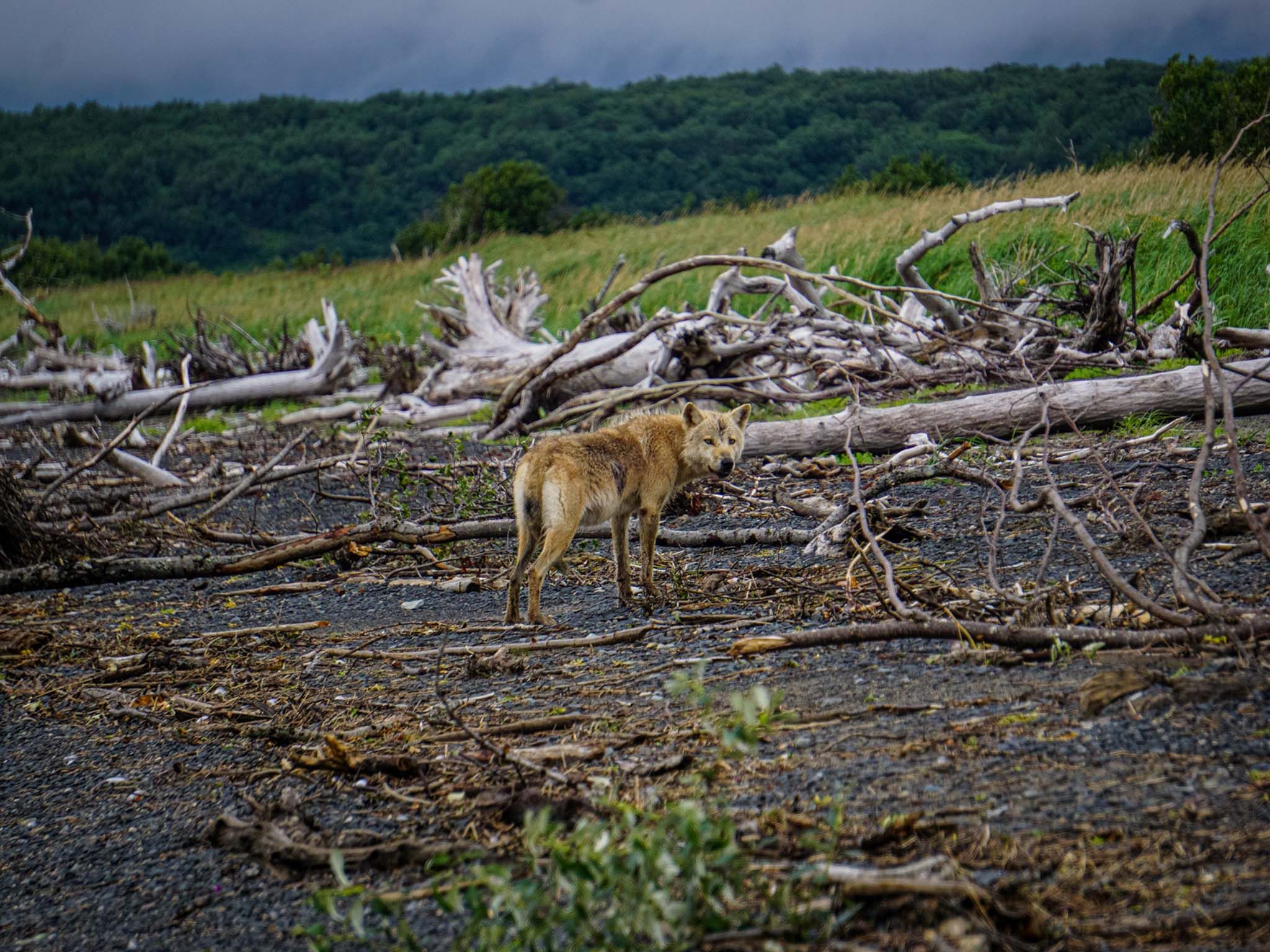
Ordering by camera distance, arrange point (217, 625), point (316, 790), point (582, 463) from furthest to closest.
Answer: point (217, 625), point (582, 463), point (316, 790)

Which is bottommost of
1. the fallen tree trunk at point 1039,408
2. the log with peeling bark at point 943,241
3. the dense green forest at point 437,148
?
the fallen tree trunk at point 1039,408

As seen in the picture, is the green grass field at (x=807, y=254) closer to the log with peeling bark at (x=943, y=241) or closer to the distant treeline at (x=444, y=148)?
the log with peeling bark at (x=943, y=241)

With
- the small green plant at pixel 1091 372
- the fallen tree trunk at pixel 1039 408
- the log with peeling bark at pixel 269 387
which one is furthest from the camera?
the log with peeling bark at pixel 269 387

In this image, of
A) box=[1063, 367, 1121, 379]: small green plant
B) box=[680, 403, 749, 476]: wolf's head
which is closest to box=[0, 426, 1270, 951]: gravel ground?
box=[680, 403, 749, 476]: wolf's head

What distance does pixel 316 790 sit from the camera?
3.84 m

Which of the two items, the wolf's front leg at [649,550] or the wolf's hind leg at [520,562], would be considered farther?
the wolf's front leg at [649,550]

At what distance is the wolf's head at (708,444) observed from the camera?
6441mm

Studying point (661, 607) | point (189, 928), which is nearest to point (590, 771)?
point (189, 928)

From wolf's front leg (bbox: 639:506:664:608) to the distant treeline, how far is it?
140ft

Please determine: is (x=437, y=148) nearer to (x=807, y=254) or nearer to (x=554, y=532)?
(x=807, y=254)

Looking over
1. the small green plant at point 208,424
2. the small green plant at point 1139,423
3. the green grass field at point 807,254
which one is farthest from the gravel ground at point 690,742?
the small green plant at point 208,424

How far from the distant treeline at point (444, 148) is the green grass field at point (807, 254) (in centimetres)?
1650

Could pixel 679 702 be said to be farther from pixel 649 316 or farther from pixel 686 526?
pixel 649 316

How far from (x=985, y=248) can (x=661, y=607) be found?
12274 millimetres
